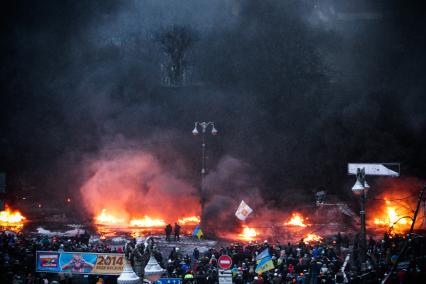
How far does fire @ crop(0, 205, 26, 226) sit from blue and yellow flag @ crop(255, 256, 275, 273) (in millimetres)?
25701

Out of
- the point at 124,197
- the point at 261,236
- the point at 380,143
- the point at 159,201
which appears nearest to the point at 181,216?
the point at 159,201

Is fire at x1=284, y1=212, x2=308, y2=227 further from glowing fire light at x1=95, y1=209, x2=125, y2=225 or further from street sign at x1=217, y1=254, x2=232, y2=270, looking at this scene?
street sign at x1=217, y1=254, x2=232, y2=270

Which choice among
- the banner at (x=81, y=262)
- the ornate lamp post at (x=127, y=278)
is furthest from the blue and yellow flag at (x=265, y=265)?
the ornate lamp post at (x=127, y=278)

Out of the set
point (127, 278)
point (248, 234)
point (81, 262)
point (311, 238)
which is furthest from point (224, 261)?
point (248, 234)

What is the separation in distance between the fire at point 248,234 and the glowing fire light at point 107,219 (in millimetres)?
10427

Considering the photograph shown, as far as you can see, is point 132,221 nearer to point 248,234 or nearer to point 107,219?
point 107,219

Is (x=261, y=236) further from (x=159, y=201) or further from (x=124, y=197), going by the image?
(x=124, y=197)

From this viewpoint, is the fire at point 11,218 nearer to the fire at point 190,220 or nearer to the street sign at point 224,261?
the fire at point 190,220

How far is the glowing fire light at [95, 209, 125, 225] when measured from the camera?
1458 inches

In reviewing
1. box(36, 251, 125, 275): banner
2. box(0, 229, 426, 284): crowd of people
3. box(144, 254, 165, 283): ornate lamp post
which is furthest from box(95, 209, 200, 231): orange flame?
box(144, 254, 165, 283): ornate lamp post

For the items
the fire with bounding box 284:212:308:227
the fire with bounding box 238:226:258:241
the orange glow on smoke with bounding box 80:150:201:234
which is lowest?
the fire with bounding box 238:226:258:241

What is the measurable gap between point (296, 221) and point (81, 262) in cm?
2357

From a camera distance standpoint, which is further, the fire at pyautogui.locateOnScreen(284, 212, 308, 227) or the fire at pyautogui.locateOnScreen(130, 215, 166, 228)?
the fire at pyautogui.locateOnScreen(130, 215, 166, 228)

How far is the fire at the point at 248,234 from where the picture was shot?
100 ft
